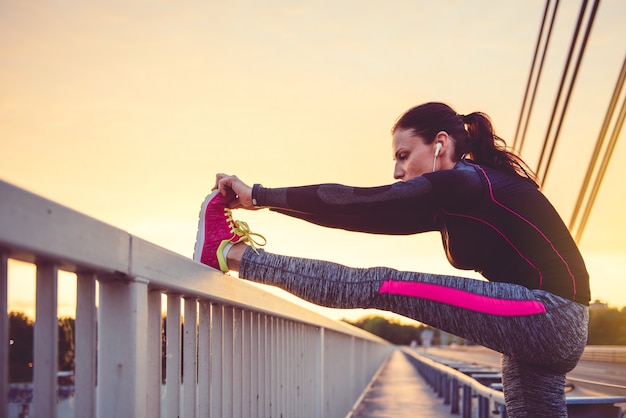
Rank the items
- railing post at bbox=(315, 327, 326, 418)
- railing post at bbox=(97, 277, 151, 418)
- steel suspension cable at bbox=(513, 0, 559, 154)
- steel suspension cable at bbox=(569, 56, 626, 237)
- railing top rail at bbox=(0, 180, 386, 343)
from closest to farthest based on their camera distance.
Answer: railing top rail at bbox=(0, 180, 386, 343), railing post at bbox=(97, 277, 151, 418), railing post at bbox=(315, 327, 326, 418), steel suspension cable at bbox=(513, 0, 559, 154), steel suspension cable at bbox=(569, 56, 626, 237)

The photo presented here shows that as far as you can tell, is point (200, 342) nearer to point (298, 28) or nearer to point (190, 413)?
point (190, 413)

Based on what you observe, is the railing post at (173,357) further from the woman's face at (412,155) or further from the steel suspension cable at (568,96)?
the steel suspension cable at (568,96)

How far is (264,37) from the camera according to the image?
24.7 feet

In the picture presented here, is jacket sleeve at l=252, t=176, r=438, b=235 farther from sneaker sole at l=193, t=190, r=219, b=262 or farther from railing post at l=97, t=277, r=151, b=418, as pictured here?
railing post at l=97, t=277, r=151, b=418

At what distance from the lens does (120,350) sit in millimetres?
1567

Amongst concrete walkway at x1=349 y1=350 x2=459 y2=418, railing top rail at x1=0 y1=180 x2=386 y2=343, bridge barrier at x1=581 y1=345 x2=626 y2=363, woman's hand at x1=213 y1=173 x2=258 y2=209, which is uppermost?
woman's hand at x1=213 y1=173 x2=258 y2=209

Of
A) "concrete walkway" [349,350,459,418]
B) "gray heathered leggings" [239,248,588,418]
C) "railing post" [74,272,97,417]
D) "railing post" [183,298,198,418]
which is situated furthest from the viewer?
"concrete walkway" [349,350,459,418]

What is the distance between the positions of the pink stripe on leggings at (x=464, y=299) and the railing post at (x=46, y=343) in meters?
1.14

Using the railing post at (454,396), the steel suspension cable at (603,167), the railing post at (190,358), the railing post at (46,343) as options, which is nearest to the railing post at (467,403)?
the railing post at (454,396)

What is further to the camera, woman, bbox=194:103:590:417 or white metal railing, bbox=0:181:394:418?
woman, bbox=194:103:590:417

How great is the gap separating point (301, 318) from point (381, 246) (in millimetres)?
3014

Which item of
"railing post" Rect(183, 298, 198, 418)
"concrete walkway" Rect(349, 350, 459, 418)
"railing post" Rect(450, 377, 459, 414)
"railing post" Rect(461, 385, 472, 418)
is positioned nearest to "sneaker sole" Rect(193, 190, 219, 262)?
"railing post" Rect(183, 298, 198, 418)

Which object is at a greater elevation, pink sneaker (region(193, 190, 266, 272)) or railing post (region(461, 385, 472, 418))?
pink sneaker (region(193, 190, 266, 272))

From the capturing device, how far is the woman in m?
2.23
